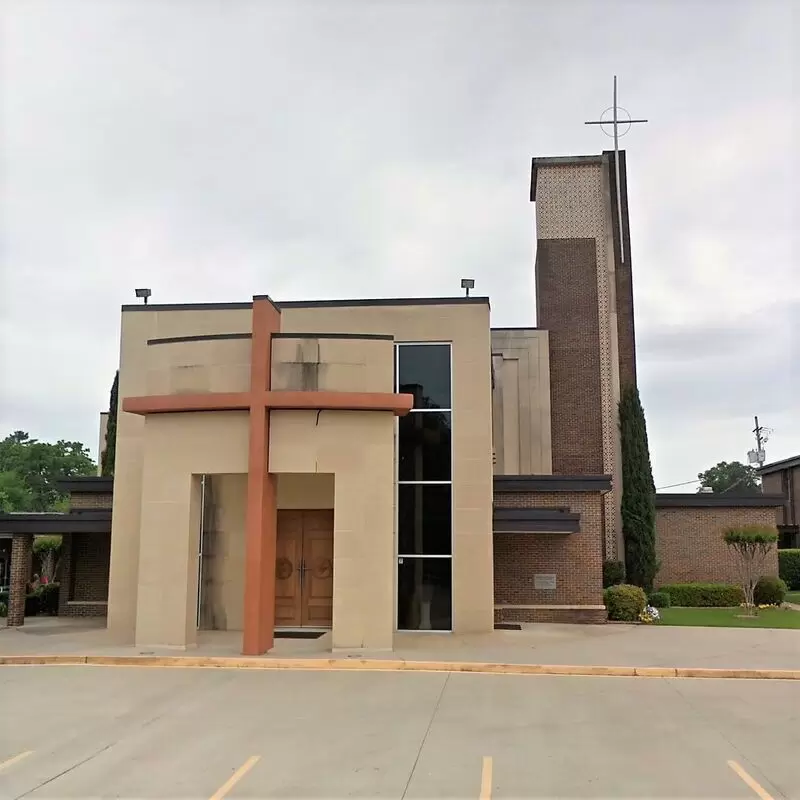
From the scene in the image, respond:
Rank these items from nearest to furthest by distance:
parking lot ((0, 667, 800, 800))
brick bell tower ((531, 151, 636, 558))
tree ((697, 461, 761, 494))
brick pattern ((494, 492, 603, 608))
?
parking lot ((0, 667, 800, 800)) < brick pattern ((494, 492, 603, 608)) < brick bell tower ((531, 151, 636, 558)) < tree ((697, 461, 761, 494))

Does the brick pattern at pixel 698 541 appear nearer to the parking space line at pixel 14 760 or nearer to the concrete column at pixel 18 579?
the concrete column at pixel 18 579

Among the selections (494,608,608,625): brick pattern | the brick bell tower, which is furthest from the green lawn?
the brick bell tower

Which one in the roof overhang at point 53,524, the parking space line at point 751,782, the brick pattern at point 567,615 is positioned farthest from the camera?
the brick pattern at point 567,615

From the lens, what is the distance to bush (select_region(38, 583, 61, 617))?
23.1 meters

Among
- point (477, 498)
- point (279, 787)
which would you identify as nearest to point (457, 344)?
point (477, 498)

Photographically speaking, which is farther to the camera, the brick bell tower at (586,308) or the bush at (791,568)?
the bush at (791,568)

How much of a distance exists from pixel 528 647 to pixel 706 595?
12346 mm

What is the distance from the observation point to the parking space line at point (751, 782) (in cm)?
762

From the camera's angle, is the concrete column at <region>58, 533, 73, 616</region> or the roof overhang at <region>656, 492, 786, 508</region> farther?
the roof overhang at <region>656, 492, 786, 508</region>

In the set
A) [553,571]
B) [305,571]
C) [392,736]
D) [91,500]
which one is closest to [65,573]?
[91,500]

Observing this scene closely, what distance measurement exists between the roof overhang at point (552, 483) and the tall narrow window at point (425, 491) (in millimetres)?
2537

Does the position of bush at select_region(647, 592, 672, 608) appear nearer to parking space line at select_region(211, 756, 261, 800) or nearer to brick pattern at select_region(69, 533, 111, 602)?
brick pattern at select_region(69, 533, 111, 602)

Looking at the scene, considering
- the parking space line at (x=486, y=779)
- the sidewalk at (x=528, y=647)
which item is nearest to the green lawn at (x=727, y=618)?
the sidewalk at (x=528, y=647)

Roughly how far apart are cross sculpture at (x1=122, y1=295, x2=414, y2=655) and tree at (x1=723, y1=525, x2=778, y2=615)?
45.8 feet
